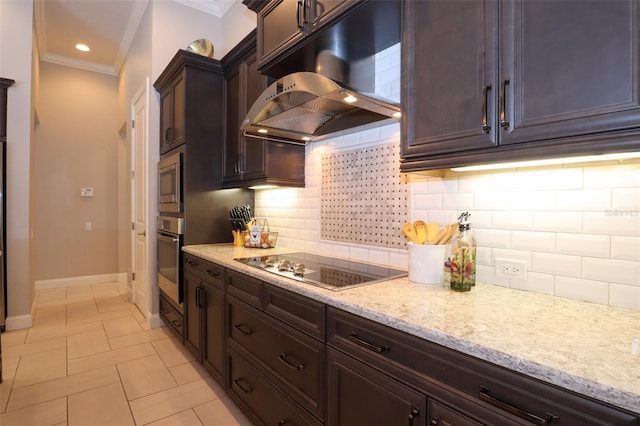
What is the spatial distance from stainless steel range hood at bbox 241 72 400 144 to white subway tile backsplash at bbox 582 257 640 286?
1005 mm

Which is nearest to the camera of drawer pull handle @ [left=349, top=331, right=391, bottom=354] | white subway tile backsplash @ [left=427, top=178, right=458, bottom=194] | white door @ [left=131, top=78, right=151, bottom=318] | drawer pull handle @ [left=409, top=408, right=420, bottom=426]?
drawer pull handle @ [left=409, top=408, right=420, bottom=426]

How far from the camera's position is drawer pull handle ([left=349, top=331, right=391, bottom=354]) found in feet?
3.49

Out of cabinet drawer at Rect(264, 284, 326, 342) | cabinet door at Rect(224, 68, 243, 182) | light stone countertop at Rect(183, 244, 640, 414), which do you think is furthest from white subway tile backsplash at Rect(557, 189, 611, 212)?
cabinet door at Rect(224, 68, 243, 182)

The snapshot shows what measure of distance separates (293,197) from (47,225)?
14.2 ft

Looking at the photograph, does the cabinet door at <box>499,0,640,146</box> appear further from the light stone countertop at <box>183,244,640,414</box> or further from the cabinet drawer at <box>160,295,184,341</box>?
the cabinet drawer at <box>160,295,184,341</box>

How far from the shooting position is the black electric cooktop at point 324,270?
1.51 metres

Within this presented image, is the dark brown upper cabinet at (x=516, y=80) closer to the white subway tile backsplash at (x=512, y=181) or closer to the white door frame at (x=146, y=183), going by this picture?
the white subway tile backsplash at (x=512, y=181)

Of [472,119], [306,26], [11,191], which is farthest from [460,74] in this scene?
[11,191]

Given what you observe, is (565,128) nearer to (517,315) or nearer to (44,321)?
(517,315)

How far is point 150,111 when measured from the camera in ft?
11.0

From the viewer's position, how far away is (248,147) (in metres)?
2.57

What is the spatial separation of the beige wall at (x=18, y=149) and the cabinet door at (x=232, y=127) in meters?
2.16

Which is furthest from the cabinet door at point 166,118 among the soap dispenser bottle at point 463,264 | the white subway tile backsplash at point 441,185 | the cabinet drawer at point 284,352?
the soap dispenser bottle at point 463,264

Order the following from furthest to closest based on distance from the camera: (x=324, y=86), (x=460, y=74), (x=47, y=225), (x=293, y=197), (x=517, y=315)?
(x=47, y=225) < (x=293, y=197) < (x=324, y=86) < (x=460, y=74) < (x=517, y=315)
